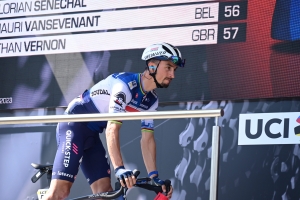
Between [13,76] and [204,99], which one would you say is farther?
[13,76]

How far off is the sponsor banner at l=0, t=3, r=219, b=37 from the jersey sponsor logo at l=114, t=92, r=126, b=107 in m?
1.60

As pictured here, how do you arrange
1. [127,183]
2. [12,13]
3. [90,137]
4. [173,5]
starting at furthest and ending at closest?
1. [12,13]
2. [173,5]
3. [90,137]
4. [127,183]

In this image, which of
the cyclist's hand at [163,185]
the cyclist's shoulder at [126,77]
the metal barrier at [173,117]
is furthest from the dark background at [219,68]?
the metal barrier at [173,117]

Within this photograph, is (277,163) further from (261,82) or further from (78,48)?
(78,48)

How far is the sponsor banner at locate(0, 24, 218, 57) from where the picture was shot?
656 centimetres

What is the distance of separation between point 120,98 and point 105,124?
1.28 feet

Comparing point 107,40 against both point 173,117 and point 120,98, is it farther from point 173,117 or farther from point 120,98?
point 173,117

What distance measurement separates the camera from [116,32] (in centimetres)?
683

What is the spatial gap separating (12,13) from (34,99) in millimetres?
828

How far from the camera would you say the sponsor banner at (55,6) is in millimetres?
6856

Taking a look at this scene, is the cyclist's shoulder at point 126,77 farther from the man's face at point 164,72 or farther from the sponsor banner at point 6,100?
the sponsor banner at point 6,100

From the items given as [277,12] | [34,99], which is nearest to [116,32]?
[34,99]

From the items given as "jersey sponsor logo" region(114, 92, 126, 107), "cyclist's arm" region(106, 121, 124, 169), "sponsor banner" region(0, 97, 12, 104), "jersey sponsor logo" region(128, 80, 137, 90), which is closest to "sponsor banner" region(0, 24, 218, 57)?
"sponsor banner" region(0, 97, 12, 104)

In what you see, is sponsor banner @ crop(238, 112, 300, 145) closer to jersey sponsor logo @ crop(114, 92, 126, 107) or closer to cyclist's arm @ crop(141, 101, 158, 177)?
cyclist's arm @ crop(141, 101, 158, 177)
